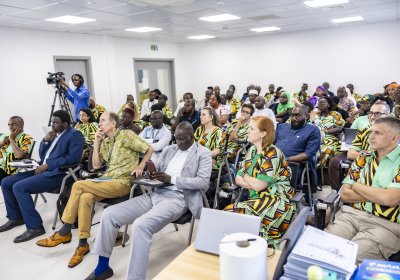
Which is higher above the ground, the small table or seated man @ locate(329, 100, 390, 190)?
seated man @ locate(329, 100, 390, 190)

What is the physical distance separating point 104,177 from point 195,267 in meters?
1.94

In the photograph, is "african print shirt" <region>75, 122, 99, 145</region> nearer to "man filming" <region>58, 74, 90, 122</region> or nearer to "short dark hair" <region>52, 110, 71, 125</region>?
"short dark hair" <region>52, 110, 71, 125</region>

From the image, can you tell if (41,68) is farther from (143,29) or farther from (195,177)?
(195,177)

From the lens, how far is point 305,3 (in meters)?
5.51

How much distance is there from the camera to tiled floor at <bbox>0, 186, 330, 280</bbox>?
8.40 ft

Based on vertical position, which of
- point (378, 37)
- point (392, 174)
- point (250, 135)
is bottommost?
point (392, 174)

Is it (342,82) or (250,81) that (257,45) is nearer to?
(250,81)

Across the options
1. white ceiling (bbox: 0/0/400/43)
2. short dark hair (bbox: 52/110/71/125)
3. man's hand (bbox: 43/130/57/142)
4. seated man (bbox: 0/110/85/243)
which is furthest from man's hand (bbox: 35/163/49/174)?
white ceiling (bbox: 0/0/400/43)

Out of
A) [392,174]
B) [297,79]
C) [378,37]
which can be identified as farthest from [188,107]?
[378,37]

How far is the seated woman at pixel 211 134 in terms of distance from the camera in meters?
3.62

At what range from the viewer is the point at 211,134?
3744 mm

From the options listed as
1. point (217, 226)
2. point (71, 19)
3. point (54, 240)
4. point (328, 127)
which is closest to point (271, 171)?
point (217, 226)

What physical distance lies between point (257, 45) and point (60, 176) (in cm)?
819

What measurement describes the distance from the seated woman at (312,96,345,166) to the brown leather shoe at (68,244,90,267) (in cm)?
292
